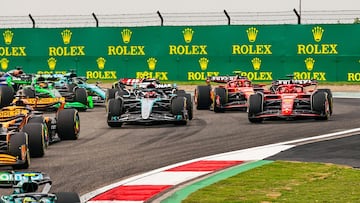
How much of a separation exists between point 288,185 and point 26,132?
466 cm

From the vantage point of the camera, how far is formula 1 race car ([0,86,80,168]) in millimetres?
13578

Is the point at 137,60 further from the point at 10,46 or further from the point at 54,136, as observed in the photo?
the point at 54,136

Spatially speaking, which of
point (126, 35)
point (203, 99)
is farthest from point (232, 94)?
point (126, 35)

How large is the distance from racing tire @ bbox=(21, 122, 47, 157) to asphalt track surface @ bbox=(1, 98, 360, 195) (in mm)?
153

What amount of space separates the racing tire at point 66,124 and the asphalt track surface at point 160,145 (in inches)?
10.1

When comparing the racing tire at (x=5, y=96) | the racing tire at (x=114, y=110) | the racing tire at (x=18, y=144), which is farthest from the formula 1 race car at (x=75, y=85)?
the racing tire at (x=18, y=144)

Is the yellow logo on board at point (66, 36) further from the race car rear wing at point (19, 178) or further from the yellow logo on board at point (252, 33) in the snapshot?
the race car rear wing at point (19, 178)

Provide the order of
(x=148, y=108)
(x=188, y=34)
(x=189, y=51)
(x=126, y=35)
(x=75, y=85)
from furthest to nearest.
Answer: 1. (x=126, y=35)
2. (x=188, y=34)
3. (x=189, y=51)
4. (x=75, y=85)
5. (x=148, y=108)

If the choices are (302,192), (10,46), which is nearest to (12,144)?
(302,192)

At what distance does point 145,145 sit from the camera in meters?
17.4

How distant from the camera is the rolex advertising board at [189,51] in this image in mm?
38812

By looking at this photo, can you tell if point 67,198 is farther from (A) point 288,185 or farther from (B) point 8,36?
(B) point 8,36

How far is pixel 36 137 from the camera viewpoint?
1489 cm

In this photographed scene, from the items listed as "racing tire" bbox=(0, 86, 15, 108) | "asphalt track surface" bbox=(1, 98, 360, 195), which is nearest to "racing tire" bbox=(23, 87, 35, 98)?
"racing tire" bbox=(0, 86, 15, 108)
